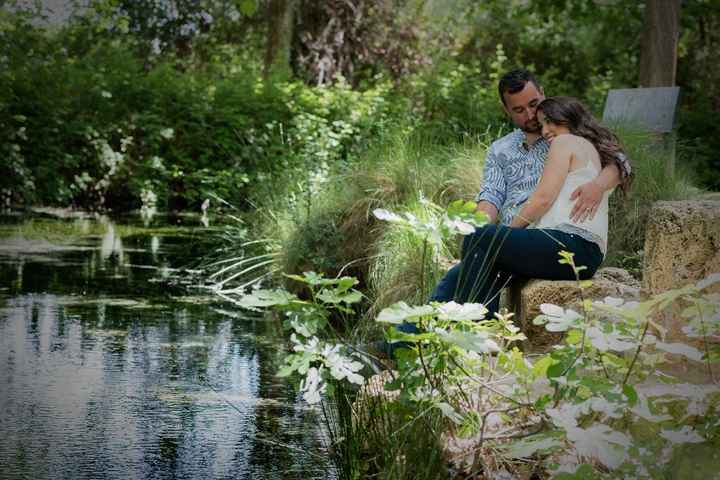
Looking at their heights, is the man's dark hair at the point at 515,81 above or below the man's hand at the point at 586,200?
above

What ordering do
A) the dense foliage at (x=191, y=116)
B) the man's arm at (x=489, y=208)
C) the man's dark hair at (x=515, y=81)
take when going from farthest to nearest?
the dense foliage at (x=191, y=116)
the man's dark hair at (x=515, y=81)
the man's arm at (x=489, y=208)

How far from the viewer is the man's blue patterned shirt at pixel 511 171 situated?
6031mm

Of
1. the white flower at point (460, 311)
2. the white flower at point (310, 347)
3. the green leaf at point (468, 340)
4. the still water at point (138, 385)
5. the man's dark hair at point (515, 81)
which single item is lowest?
the still water at point (138, 385)

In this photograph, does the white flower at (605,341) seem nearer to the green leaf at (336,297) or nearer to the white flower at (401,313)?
the white flower at (401,313)

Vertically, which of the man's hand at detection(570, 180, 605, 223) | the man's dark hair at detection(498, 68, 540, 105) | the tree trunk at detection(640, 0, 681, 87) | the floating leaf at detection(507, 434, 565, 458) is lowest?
the floating leaf at detection(507, 434, 565, 458)

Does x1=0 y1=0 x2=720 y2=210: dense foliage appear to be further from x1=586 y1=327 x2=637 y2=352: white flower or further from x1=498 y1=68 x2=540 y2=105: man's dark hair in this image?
x1=586 y1=327 x2=637 y2=352: white flower

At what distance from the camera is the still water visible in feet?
14.7

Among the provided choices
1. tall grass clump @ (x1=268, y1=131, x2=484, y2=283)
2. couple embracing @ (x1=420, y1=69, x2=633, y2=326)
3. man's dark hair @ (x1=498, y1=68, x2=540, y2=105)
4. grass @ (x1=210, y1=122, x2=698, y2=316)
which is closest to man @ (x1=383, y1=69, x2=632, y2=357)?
man's dark hair @ (x1=498, y1=68, x2=540, y2=105)

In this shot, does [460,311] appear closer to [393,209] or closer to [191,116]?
[393,209]

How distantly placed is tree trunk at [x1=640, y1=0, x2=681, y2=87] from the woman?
295 inches

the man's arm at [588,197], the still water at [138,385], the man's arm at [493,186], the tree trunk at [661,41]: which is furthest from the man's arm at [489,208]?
the tree trunk at [661,41]

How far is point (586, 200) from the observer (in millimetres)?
5355

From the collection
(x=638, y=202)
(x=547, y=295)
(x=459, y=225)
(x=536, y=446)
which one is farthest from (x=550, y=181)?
(x=638, y=202)

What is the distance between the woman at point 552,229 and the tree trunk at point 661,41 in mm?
7505
